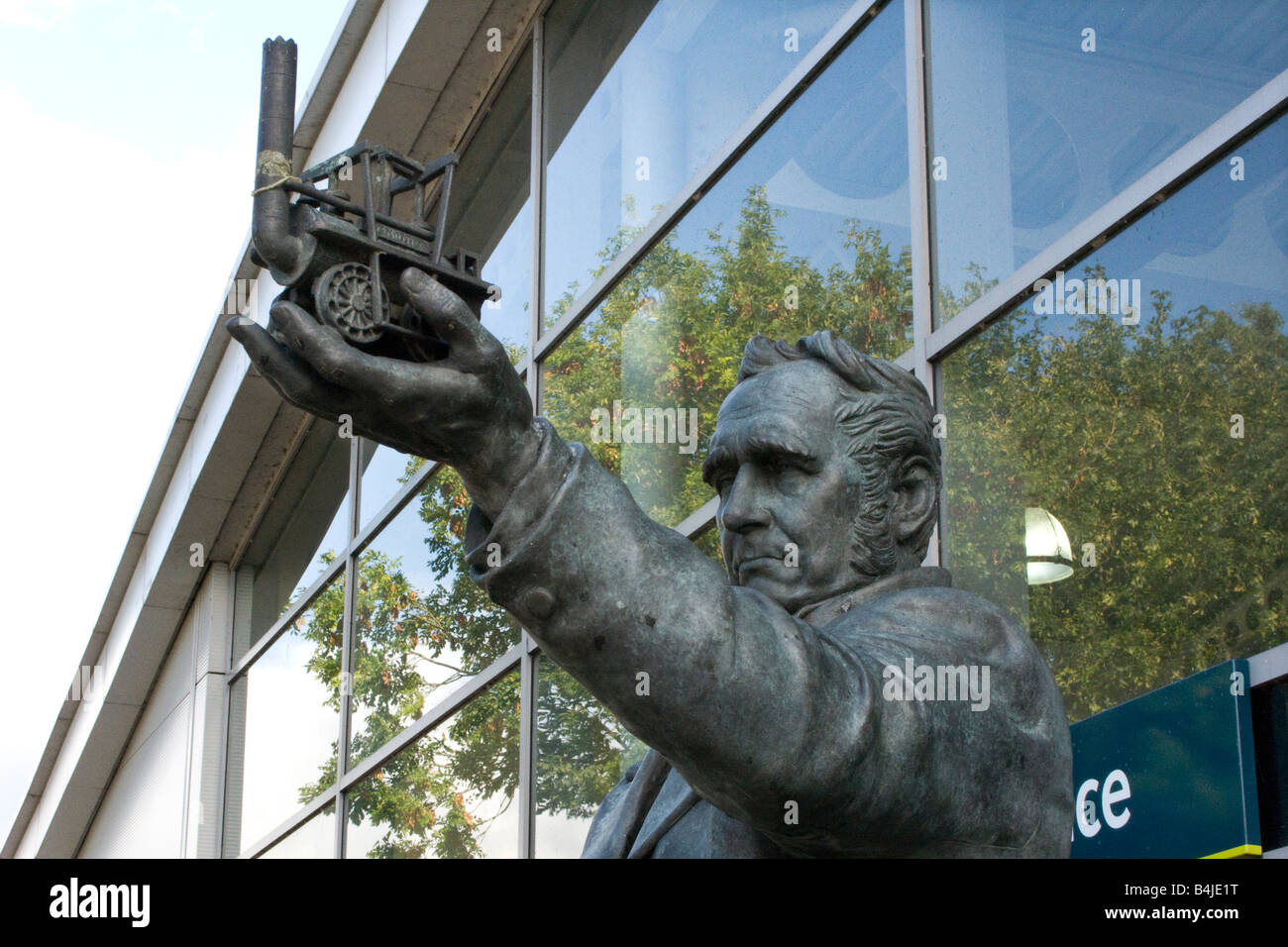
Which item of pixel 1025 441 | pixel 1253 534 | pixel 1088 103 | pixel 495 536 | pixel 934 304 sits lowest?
pixel 495 536

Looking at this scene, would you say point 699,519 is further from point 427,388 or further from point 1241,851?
point 427,388

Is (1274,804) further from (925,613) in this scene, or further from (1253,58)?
(925,613)

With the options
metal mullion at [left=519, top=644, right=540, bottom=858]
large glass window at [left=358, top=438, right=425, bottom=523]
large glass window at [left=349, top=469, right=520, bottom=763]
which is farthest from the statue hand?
large glass window at [left=358, top=438, right=425, bottom=523]

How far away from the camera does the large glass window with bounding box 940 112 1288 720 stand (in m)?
5.47

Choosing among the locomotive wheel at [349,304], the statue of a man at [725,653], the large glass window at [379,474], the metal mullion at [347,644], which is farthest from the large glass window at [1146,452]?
the metal mullion at [347,644]

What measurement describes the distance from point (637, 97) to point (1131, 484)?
510 cm

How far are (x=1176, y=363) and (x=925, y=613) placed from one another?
325 cm

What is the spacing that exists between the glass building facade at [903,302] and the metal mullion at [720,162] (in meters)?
0.02

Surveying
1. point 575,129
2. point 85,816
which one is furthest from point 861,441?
point 85,816

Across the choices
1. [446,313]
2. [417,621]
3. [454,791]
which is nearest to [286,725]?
[417,621]

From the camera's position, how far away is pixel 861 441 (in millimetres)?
3141

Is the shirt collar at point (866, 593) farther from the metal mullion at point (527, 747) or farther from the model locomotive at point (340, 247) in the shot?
the metal mullion at point (527, 747)

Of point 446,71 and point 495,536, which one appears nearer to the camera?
point 495,536

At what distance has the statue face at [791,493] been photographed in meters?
3.08
